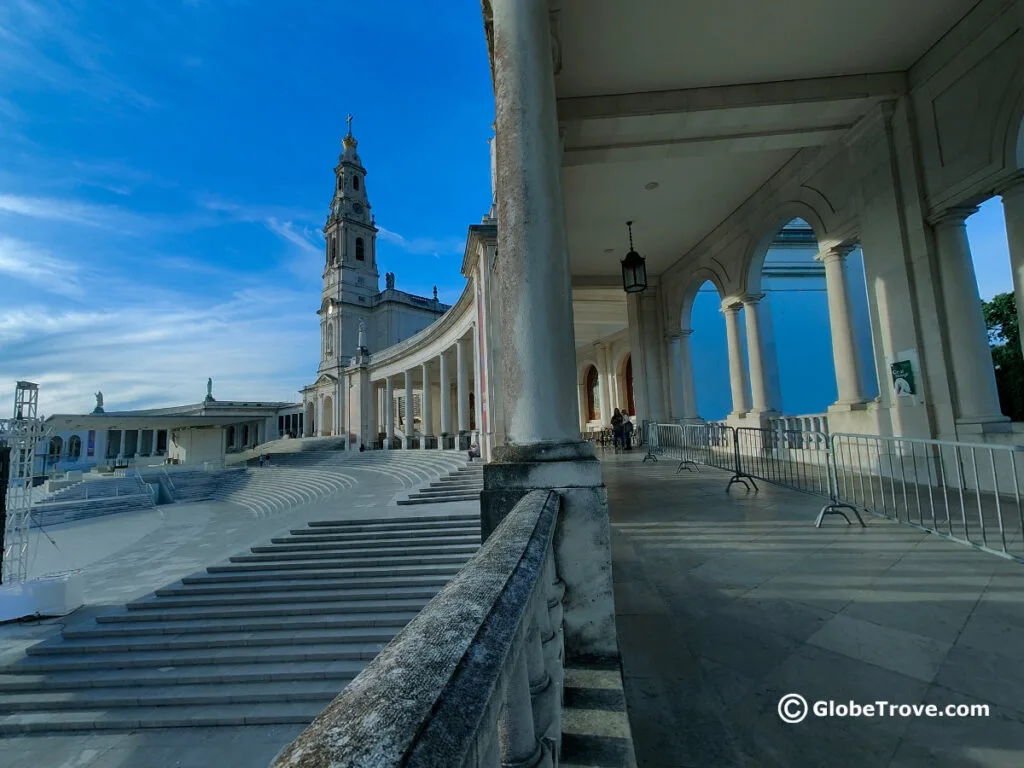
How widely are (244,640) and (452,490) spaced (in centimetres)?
547

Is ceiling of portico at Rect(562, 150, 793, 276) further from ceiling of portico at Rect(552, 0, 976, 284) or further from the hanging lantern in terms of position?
the hanging lantern

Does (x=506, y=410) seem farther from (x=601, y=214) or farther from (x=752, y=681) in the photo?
(x=601, y=214)

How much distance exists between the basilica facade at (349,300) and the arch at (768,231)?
123 feet

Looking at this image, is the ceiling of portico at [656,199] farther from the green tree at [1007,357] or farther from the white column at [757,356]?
the green tree at [1007,357]

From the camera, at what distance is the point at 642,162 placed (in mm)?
9242

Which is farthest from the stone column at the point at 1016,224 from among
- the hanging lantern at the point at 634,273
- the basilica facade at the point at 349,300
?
the basilica facade at the point at 349,300

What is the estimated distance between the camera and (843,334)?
8.88m

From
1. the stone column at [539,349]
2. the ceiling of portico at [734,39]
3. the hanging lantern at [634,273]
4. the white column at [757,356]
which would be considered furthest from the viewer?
the white column at [757,356]

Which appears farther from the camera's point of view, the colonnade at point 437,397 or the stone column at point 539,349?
the colonnade at point 437,397

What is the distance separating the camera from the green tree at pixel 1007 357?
1166 cm

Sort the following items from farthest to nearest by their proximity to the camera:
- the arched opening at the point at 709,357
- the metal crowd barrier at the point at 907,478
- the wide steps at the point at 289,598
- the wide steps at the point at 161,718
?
1. the arched opening at the point at 709,357
2. the wide steps at the point at 289,598
3. the wide steps at the point at 161,718
4. the metal crowd barrier at the point at 907,478

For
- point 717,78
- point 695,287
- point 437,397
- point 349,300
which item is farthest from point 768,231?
point 349,300

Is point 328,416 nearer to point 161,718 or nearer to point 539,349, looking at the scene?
point 161,718

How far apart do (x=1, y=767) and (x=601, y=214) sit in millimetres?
12657
